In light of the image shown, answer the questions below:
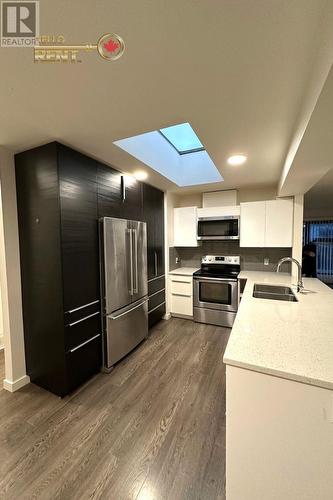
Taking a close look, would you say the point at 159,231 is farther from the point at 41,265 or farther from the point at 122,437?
the point at 122,437

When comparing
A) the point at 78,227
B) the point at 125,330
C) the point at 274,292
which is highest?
the point at 78,227

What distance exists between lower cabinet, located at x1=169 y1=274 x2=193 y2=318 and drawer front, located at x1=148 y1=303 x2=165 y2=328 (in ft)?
0.81

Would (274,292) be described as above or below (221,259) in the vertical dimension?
below

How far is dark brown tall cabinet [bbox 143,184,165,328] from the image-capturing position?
3341 millimetres

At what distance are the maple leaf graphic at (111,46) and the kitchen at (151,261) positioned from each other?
18mm

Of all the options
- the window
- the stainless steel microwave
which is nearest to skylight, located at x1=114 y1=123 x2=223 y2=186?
the stainless steel microwave

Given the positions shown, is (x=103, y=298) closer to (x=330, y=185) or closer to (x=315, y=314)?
(x=315, y=314)

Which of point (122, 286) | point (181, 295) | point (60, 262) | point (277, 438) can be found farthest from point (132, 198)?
point (277, 438)

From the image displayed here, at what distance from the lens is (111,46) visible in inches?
37.5

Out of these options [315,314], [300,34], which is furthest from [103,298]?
[300,34]

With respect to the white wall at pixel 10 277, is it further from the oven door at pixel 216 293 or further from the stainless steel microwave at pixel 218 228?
the stainless steel microwave at pixel 218 228

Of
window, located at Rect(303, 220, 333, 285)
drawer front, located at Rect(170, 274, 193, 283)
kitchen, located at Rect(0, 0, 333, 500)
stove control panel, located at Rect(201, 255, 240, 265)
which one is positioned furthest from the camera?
window, located at Rect(303, 220, 333, 285)

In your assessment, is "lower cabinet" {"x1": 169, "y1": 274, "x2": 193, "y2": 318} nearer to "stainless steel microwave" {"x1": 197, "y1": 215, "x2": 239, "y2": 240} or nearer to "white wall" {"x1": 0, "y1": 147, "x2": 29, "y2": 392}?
"stainless steel microwave" {"x1": 197, "y1": 215, "x2": 239, "y2": 240}

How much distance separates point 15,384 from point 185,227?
128 inches
